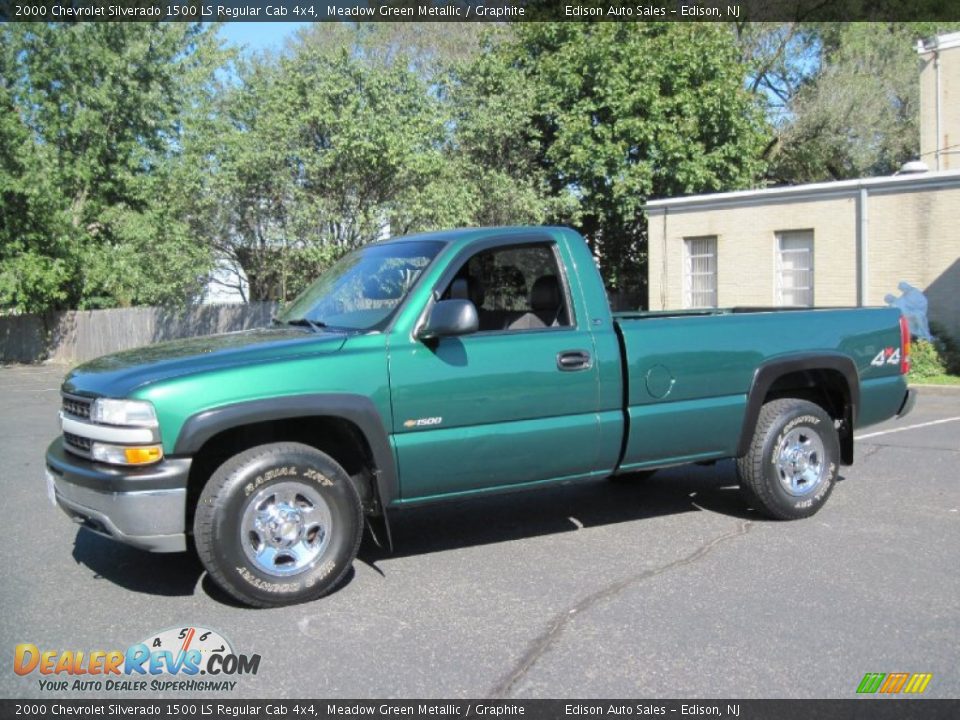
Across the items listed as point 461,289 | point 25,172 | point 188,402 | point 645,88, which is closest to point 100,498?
point 188,402

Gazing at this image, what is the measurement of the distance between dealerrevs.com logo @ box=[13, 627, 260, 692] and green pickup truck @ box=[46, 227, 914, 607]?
0.43 meters

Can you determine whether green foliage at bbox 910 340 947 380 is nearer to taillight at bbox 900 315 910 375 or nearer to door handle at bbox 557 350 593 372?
taillight at bbox 900 315 910 375

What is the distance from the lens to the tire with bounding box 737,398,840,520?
6.28 m

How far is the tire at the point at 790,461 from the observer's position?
628 cm

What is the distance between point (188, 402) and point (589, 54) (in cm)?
2206

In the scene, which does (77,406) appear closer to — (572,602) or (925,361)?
(572,602)

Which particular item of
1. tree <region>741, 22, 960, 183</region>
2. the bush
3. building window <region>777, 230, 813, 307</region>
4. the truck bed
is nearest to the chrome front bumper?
the truck bed

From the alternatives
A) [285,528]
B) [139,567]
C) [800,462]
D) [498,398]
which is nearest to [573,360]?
[498,398]

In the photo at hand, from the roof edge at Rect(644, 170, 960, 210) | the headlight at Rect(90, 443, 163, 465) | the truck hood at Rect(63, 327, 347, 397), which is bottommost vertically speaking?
the headlight at Rect(90, 443, 163, 465)

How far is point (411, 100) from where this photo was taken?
66.2 feet

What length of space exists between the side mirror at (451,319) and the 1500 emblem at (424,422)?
0.46 meters

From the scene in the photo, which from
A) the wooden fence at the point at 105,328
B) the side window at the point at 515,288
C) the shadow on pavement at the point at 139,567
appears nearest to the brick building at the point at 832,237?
the wooden fence at the point at 105,328

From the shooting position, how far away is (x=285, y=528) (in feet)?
15.7

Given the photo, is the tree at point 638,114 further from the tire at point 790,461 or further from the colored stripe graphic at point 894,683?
the colored stripe graphic at point 894,683
